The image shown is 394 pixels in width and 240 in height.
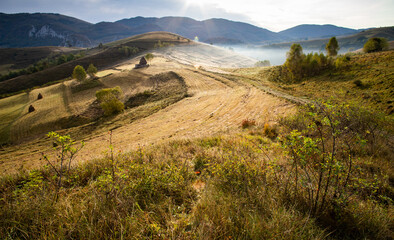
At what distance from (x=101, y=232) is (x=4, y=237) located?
168 centimetres

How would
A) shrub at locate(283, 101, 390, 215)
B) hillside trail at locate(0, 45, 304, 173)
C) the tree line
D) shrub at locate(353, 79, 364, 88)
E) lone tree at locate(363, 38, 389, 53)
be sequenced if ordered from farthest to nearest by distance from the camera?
lone tree at locate(363, 38, 389, 53)
the tree line
shrub at locate(353, 79, 364, 88)
hillside trail at locate(0, 45, 304, 173)
shrub at locate(283, 101, 390, 215)

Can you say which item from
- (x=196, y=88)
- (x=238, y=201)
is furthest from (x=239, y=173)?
(x=196, y=88)

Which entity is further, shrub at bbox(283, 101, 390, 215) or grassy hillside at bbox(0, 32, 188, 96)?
grassy hillside at bbox(0, 32, 188, 96)

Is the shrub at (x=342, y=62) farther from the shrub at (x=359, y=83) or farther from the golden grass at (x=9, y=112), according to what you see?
the golden grass at (x=9, y=112)

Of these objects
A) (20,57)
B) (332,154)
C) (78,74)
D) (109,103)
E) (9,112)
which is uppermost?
(20,57)

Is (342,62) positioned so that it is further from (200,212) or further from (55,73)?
(55,73)

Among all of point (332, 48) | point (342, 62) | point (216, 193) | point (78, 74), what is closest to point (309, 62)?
point (342, 62)

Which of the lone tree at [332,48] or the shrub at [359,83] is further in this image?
the lone tree at [332,48]

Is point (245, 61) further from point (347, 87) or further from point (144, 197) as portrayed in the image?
point (144, 197)

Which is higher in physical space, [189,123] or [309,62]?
[309,62]

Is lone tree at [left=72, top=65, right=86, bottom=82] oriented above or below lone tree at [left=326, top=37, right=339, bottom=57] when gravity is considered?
below

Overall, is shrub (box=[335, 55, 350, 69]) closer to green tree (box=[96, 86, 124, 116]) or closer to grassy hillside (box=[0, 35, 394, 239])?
grassy hillside (box=[0, 35, 394, 239])

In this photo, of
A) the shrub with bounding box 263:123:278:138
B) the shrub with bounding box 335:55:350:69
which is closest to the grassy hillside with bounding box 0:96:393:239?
the shrub with bounding box 263:123:278:138

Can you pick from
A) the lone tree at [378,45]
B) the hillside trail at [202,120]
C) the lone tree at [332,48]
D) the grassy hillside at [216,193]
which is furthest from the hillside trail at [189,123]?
the lone tree at [378,45]
